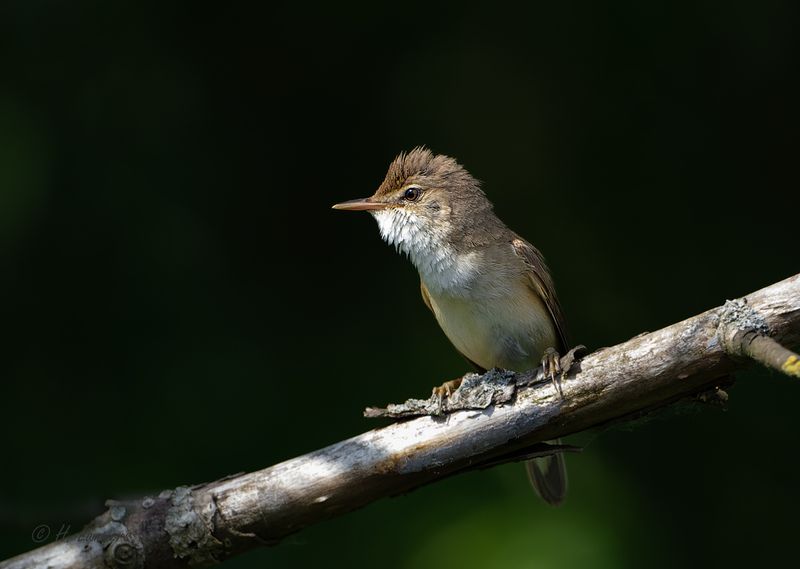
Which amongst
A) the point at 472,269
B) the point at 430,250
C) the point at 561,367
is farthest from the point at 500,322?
the point at 561,367

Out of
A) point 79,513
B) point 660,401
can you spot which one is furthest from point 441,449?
point 79,513

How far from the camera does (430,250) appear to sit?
12.9 feet

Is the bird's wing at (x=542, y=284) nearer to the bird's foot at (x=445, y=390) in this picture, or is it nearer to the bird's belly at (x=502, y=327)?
the bird's belly at (x=502, y=327)

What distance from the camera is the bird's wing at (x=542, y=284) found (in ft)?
13.3

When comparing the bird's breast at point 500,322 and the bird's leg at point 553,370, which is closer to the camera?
the bird's leg at point 553,370

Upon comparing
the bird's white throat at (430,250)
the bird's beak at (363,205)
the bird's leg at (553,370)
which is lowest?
the bird's leg at (553,370)

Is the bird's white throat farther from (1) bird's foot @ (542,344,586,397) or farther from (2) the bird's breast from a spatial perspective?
(1) bird's foot @ (542,344,586,397)

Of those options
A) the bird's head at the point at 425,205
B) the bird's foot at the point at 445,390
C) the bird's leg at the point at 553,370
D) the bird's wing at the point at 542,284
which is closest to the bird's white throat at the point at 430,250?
the bird's head at the point at 425,205

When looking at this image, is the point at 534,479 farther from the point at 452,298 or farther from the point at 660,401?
the point at 660,401

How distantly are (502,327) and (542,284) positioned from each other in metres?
0.33

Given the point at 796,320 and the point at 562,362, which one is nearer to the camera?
the point at 796,320

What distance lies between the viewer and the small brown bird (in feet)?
12.7

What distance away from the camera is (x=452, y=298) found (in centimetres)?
386

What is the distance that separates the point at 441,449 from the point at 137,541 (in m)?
1.11
